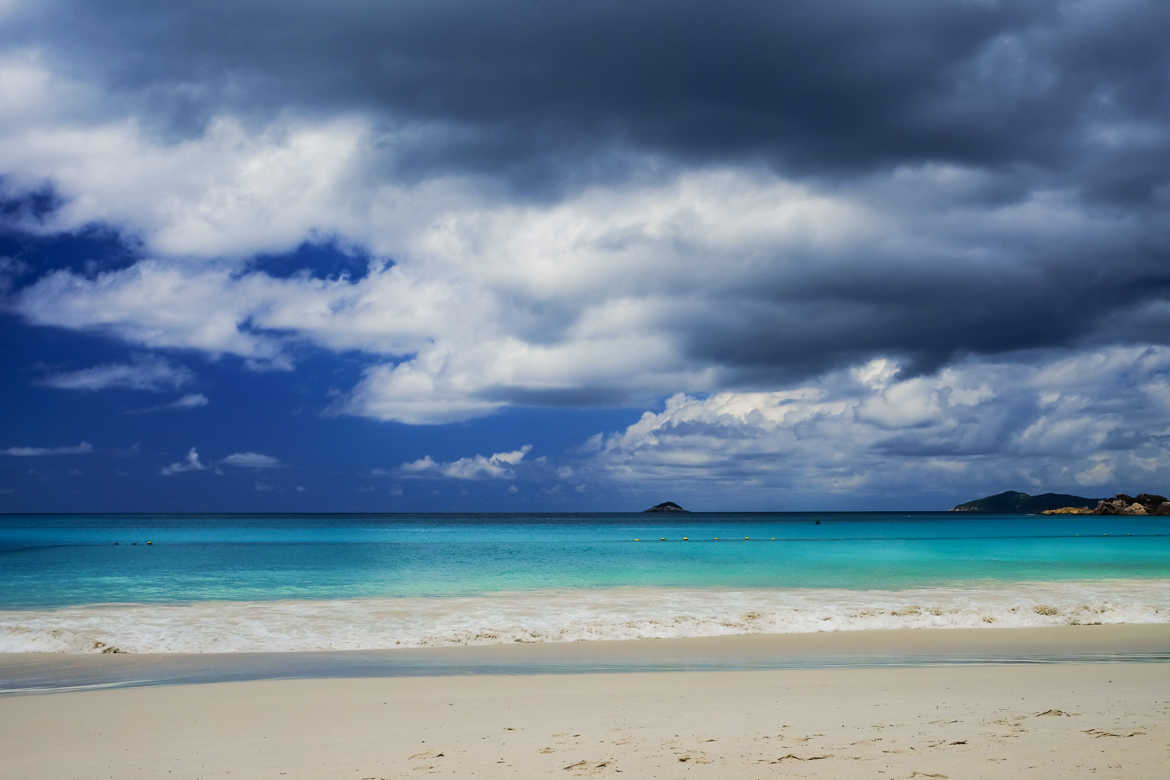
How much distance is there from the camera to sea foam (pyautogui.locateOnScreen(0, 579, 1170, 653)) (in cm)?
1729

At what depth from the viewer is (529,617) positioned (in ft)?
66.9

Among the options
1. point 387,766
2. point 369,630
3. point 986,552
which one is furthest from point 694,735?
point 986,552

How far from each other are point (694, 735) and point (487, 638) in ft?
31.1

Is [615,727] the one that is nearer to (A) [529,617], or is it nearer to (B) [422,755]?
(B) [422,755]

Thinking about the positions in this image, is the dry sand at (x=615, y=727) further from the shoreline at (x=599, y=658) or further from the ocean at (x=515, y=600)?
the ocean at (x=515, y=600)

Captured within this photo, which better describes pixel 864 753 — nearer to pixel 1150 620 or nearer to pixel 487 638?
pixel 487 638

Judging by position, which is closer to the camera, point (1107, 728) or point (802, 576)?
point (1107, 728)

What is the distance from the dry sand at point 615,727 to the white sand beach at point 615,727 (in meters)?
0.03

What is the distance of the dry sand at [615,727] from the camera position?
307 inches

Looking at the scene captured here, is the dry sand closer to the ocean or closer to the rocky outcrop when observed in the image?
the ocean

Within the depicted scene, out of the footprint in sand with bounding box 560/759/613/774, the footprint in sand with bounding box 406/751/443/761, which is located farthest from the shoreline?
the footprint in sand with bounding box 560/759/613/774

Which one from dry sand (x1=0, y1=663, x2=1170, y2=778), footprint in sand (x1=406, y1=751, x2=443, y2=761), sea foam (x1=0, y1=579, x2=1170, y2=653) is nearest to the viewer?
dry sand (x1=0, y1=663, x2=1170, y2=778)

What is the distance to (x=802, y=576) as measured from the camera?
33.3m

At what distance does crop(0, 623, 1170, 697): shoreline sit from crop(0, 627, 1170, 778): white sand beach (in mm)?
1044
